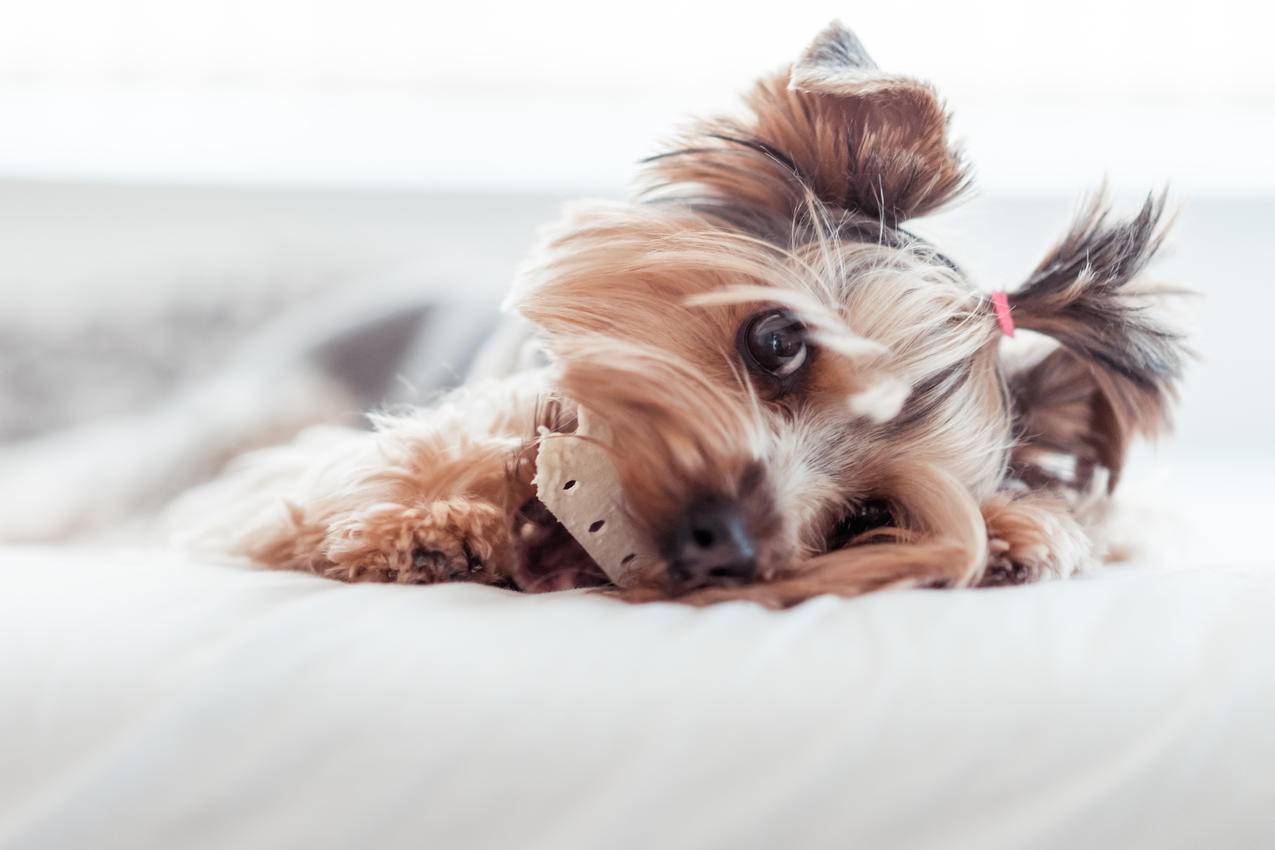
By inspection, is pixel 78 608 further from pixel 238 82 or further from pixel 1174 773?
pixel 238 82

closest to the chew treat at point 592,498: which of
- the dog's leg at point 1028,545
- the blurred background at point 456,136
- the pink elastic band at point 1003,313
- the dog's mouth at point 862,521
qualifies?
the dog's mouth at point 862,521

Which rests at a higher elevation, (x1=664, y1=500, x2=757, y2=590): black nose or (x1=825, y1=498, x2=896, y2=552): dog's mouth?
(x1=664, y1=500, x2=757, y2=590): black nose

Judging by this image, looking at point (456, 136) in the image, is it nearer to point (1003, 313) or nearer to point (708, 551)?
point (1003, 313)

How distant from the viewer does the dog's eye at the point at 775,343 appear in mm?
1289

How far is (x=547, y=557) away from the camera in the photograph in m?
1.40

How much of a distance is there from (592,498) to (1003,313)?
66 centimetres

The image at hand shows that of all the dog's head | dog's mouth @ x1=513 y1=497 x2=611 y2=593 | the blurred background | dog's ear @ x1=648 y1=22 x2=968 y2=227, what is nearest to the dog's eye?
the dog's head

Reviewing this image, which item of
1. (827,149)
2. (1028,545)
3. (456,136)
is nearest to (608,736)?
(1028,545)

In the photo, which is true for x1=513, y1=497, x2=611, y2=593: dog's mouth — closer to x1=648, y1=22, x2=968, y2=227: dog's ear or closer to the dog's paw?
the dog's paw

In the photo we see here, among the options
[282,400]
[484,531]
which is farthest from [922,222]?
[282,400]

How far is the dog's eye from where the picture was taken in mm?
1289

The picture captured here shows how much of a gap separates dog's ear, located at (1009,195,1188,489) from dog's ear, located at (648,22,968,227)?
0.20 m

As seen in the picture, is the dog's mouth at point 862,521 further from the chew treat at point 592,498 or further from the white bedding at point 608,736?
the white bedding at point 608,736

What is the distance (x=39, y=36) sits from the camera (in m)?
2.71
